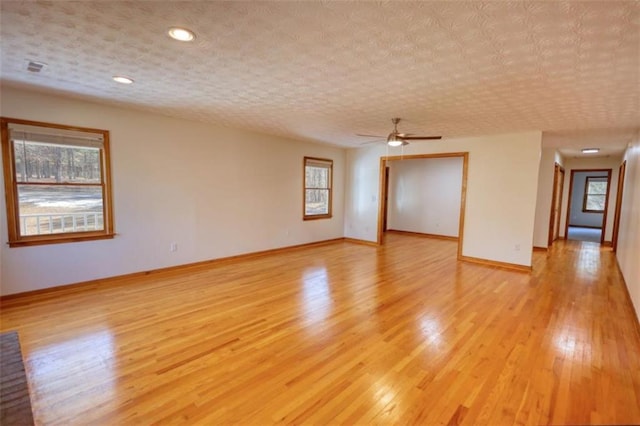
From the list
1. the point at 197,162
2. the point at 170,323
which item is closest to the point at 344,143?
the point at 197,162

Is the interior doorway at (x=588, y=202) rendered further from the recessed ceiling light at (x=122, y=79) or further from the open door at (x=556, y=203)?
the recessed ceiling light at (x=122, y=79)

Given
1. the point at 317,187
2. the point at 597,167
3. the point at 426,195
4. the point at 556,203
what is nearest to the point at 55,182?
the point at 317,187

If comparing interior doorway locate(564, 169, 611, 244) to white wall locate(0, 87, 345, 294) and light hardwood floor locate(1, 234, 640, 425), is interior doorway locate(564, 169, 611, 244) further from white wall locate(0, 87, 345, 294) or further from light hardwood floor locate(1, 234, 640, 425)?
white wall locate(0, 87, 345, 294)

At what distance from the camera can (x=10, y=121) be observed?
3479 millimetres

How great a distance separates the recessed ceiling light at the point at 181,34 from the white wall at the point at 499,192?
5.11 m

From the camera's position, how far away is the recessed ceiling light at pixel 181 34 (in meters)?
2.10

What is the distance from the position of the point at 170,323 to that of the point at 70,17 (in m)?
2.61

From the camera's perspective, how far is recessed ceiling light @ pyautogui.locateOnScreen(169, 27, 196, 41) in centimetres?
210

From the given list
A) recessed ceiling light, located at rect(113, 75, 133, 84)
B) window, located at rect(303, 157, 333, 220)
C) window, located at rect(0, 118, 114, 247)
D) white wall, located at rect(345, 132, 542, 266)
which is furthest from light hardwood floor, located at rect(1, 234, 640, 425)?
window, located at rect(303, 157, 333, 220)

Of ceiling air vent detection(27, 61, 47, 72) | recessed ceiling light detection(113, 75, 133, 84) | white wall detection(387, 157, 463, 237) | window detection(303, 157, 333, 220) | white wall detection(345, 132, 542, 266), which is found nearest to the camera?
ceiling air vent detection(27, 61, 47, 72)

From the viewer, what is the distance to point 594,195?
1141 cm

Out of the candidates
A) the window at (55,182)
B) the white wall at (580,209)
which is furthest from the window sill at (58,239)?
the white wall at (580,209)

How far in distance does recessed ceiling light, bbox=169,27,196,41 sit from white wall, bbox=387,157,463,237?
758cm

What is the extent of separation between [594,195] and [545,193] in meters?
6.63
